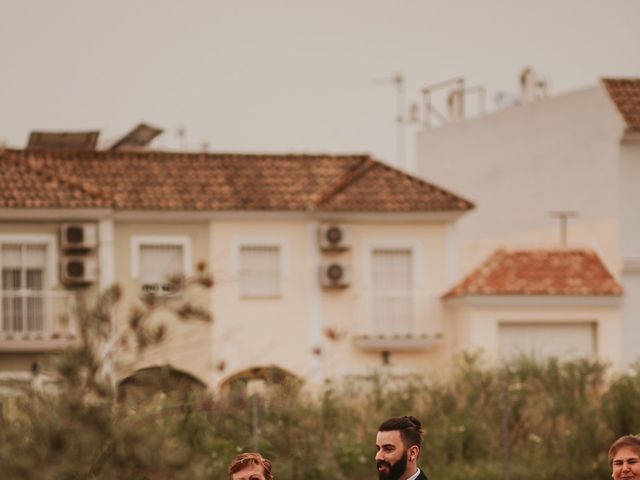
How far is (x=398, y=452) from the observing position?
12.0 meters

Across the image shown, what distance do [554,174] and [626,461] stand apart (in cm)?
3796

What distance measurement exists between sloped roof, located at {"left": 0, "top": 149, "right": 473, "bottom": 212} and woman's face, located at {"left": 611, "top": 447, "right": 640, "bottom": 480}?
32.0m

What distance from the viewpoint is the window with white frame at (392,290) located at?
145 feet

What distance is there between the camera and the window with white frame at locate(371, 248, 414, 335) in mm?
44344

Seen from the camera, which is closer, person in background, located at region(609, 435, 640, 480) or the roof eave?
person in background, located at region(609, 435, 640, 480)

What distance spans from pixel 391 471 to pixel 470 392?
1867 cm

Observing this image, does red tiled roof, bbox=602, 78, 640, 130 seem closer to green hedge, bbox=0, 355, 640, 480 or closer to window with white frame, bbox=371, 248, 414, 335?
window with white frame, bbox=371, 248, 414, 335

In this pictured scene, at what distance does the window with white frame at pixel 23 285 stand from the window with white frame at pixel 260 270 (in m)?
4.34

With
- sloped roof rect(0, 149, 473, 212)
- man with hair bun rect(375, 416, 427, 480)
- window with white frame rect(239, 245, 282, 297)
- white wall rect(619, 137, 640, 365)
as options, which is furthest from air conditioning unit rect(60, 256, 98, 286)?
man with hair bun rect(375, 416, 427, 480)

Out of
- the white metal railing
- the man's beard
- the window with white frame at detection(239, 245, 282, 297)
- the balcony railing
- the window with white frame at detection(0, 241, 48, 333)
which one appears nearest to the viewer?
the man's beard

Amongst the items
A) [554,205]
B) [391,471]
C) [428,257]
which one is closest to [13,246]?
[428,257]

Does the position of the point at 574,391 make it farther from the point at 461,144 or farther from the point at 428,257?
the point at 461,144

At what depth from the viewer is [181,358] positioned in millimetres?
43094

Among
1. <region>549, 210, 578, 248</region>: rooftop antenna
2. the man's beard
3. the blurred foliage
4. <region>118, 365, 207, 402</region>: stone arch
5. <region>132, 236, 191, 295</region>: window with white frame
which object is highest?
<region>549, 210, 578, 248</region>: rooftop antenna
